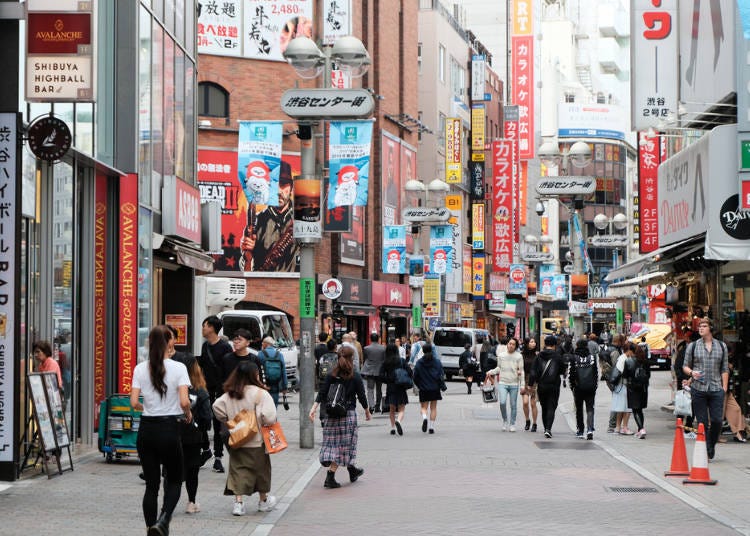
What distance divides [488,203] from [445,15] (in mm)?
15060

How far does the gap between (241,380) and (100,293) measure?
7594 mm

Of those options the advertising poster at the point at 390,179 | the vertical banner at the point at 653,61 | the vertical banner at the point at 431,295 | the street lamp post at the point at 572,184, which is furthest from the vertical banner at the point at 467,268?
the vertical banner at the point at 653,61

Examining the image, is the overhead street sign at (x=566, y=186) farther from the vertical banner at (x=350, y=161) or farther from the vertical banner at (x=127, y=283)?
the vertical banner at (x=127, y=283)

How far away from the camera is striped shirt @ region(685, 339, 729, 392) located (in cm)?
1764

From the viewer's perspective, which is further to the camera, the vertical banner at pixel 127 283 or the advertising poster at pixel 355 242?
the advertising poster at pixel 355 242

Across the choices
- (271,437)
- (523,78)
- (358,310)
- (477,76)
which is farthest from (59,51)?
(523,78)

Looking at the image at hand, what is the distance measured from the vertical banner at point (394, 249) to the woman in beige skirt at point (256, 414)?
39.9 meters

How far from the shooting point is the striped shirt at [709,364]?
1764cm

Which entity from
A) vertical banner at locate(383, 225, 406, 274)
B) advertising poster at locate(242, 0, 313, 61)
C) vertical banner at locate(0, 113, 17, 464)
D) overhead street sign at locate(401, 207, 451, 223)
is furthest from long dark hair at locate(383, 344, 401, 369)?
vertical banner at locate(383, 225, 406, 274)

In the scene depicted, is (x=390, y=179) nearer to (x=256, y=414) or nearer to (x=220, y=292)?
(x=220, y=292)

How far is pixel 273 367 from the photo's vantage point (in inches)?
977

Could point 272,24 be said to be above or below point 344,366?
above

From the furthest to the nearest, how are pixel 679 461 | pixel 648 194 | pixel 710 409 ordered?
1. pixel 648 194
2. pixel 710 409
3. pixel 679 461

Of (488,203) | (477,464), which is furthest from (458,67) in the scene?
(477,464)
